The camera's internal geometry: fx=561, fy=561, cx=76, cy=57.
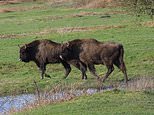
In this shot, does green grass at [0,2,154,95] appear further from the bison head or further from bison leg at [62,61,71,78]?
the bison head

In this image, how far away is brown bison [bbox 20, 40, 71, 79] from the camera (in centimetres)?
2686

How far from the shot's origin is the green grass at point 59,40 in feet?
83.5

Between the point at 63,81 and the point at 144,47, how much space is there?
31.2 ft

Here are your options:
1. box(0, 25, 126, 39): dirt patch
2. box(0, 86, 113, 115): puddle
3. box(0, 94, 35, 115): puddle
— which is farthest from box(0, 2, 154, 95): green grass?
box(0, 86, 113, 115): puddle

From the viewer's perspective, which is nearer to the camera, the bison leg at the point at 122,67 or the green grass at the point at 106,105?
the green grass at the point at 106,105

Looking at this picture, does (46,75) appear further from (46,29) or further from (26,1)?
(26,1)

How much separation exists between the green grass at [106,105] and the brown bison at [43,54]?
8.22 metres

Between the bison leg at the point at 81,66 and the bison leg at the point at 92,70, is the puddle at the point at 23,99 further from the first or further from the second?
the bison leg at the point at 81,66

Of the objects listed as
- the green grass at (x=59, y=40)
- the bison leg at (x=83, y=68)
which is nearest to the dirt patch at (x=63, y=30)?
the green grass at (x=59, y=40)

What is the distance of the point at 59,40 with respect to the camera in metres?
38.5

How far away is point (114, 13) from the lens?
2288 inches

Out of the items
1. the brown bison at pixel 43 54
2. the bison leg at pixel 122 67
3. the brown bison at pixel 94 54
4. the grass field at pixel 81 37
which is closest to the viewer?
the grass field at pixel 81 37

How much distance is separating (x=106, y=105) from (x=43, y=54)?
35.9 ft

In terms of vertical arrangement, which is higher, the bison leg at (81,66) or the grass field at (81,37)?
the bison leg at (81,66)
